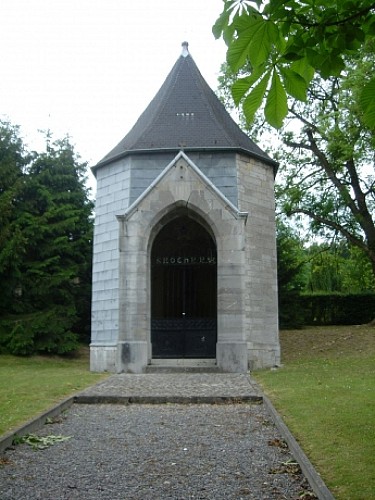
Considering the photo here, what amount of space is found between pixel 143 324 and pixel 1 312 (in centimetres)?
749

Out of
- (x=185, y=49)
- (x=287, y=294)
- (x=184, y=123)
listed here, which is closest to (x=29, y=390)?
(x=184, y=123)

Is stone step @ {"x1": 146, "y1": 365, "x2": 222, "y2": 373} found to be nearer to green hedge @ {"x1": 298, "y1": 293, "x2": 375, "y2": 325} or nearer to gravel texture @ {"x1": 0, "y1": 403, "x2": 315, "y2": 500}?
gravel texture @ {"x1": 0, "y1": 403, "x2": 315, "y2": 500}

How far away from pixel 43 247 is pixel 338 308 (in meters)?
12.5

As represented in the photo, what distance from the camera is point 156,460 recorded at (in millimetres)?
5586

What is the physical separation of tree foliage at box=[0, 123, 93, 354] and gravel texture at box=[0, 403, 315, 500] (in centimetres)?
1058

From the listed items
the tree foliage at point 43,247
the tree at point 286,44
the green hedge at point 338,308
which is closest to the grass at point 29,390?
the tree foliage at point 43,247

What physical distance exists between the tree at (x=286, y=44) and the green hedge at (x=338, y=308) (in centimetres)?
2151

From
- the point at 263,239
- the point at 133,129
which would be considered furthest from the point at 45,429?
the point at 133,129

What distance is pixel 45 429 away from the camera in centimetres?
714

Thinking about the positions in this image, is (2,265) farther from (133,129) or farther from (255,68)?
(255,68)

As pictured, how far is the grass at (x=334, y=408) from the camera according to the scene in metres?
4.73

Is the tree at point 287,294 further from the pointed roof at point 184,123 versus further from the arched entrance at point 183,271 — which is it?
the pointed roof at point 184,123

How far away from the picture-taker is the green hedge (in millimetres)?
24234

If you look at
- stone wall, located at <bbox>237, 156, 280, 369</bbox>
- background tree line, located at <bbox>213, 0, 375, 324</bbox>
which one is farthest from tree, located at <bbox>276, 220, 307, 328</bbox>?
stone wall, located at <bbox>237, 156, 280, 369</bbox>
